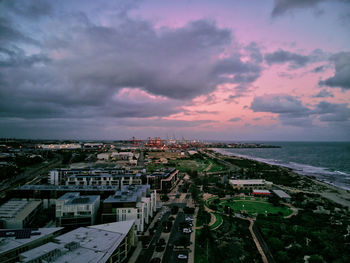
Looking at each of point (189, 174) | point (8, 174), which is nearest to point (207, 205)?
point (189, 174)

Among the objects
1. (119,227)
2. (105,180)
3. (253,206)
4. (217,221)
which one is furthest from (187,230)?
(105,180)

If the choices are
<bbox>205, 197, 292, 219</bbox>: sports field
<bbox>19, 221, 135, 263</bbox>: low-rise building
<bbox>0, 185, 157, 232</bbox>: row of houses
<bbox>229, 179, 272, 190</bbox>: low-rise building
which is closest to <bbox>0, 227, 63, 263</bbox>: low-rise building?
<bbox>19, 221, 135, 263</bbox>: low-rise building

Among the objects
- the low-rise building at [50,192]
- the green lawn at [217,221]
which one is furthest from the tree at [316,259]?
the low-rise building at [50,192]

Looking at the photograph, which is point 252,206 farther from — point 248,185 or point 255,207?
point 248,185

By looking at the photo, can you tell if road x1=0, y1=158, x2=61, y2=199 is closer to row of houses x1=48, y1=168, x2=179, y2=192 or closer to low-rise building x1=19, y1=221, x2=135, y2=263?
row of houses x1=48, y1=168, x2=179, y2=192

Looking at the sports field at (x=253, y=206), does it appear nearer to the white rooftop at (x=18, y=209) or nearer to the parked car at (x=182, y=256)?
the parked car at (x=182, y=256)

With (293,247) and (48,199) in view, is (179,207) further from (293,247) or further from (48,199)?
(48,199)
